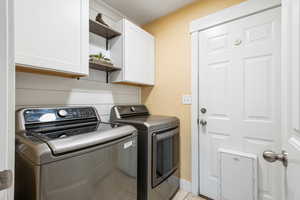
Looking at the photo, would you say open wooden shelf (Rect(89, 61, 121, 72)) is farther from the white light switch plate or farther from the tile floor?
the tile floor

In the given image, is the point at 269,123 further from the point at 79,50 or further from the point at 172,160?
the point at 79,50

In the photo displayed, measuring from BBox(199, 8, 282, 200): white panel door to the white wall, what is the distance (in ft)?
3.82

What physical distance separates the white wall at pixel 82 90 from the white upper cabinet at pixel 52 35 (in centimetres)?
33

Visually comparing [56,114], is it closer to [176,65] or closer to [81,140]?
[81,140]

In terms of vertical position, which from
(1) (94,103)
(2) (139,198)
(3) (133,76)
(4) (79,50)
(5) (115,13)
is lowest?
(2) (139,198)

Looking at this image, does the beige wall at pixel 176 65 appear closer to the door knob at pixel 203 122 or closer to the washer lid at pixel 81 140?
the door knob at pixel 203 122

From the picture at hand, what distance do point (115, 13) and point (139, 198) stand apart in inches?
90.7

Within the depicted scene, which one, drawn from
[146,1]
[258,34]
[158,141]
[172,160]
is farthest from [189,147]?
[146,1]

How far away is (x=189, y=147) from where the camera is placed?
1.87m

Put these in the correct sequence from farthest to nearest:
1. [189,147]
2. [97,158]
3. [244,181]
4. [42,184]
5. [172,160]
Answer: [189,147], [172,160], [244,181], [97,158], [42,184]

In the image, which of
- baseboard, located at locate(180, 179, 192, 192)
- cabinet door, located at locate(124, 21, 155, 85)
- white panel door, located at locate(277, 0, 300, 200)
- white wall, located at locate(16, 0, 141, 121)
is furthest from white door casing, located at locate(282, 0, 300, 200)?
white wall, located at locate(16, 0, 141, 121)

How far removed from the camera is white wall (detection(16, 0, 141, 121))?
4.15ft

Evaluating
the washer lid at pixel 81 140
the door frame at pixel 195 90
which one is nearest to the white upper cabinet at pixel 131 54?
the door frame at pixel 195 90

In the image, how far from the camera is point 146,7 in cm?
195
